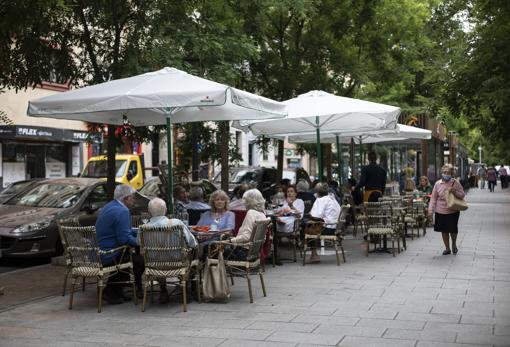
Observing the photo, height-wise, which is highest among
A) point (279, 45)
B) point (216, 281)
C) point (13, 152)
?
point (279, 45)

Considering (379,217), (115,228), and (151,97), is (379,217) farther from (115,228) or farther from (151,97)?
(115,228)

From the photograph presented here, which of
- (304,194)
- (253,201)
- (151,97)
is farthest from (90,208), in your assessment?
(253,201)

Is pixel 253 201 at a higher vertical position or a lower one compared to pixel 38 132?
lower

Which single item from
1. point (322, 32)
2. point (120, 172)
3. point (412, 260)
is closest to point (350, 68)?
point (322, 32)

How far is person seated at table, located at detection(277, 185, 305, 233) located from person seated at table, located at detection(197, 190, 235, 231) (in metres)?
2.32

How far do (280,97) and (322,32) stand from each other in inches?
87.5

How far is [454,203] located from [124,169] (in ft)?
39.3

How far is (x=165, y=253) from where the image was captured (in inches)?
315

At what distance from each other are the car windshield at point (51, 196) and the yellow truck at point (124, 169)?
7413mm

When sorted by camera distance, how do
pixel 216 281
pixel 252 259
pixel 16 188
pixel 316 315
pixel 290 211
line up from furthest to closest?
pixel 16 188 < pixel 290 211 < pixel 252 259 < pixel 216 281 < pixel 316 315

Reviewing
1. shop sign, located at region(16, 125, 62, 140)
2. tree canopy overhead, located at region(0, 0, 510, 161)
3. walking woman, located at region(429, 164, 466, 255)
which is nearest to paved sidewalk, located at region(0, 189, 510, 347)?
walking woman, located at region(429, 164, 466, 255)

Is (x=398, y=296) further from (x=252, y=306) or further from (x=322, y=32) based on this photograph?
(x=322, y=32)

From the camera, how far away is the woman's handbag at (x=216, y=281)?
8.30m

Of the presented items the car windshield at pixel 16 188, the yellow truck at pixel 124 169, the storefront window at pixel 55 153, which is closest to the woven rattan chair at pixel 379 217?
the car windshield at pixel 16 188
